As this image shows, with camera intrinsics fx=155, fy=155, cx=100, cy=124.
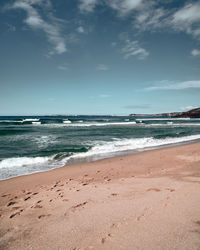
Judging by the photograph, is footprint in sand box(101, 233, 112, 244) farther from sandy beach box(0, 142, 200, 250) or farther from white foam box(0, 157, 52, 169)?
white foam box(0, 157, 52, 169)

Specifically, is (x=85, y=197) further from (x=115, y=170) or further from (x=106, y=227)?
(x=115, y=170)

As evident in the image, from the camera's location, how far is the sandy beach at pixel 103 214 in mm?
2393

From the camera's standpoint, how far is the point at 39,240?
99.0 inches

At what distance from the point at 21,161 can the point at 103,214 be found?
7.05 metres

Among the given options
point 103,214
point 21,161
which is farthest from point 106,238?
point 21,161

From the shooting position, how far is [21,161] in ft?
28.1

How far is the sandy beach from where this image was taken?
2.39 meters

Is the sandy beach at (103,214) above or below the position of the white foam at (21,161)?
above

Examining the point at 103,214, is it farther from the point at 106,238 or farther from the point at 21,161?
the point at 21,161

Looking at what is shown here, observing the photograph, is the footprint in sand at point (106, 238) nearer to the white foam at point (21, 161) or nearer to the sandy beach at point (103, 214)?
the sandy beach at point (103, 214)

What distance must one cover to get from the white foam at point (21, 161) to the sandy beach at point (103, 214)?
10.2 feet

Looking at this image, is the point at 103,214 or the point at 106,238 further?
the point at 103,214

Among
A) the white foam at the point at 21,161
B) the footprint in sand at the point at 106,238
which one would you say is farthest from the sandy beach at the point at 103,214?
the white foam at the point at 21,161

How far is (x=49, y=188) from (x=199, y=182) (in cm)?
458
